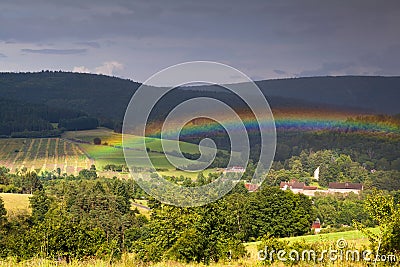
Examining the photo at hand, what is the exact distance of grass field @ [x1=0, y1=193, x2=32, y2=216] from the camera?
69500 mm

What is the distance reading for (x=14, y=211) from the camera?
69188mm

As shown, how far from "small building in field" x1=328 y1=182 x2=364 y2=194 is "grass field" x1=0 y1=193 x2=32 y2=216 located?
206 feet

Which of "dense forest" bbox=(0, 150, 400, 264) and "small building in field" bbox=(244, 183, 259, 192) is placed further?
"small building in field" bbox=(244, 183, 259, 192)

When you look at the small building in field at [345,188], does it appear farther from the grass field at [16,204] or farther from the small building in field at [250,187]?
the grass field at [16,204]

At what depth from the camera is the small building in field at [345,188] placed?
100375mm

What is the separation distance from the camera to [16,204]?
240 ft

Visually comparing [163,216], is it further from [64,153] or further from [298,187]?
[64,153]

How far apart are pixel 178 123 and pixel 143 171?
15.2 ft

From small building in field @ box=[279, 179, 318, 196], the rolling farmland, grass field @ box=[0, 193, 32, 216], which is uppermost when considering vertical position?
the rolling farmland

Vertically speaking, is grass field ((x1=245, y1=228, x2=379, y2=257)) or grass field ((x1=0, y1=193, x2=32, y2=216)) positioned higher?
grass field ((x1=245, y1=228, x2=379, y2=257))

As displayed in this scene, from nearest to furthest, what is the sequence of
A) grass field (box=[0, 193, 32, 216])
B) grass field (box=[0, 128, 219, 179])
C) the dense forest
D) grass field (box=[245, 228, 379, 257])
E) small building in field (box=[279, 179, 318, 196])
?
grass field (box=[245, 228, 379, 257]) < the dense forest < grass field (box=[0, 193, 32, 216]) < small building in field (box=[279, 179, 318, 196]) < grass field (box=[0, 128, 219, 179])

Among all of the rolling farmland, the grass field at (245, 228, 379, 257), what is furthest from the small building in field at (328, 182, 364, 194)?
the grass field at (245, 228, 379, 257)

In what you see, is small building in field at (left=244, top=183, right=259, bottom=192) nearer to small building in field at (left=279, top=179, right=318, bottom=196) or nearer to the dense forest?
the dense forest

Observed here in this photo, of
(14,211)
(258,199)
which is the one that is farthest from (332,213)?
(14,211)
